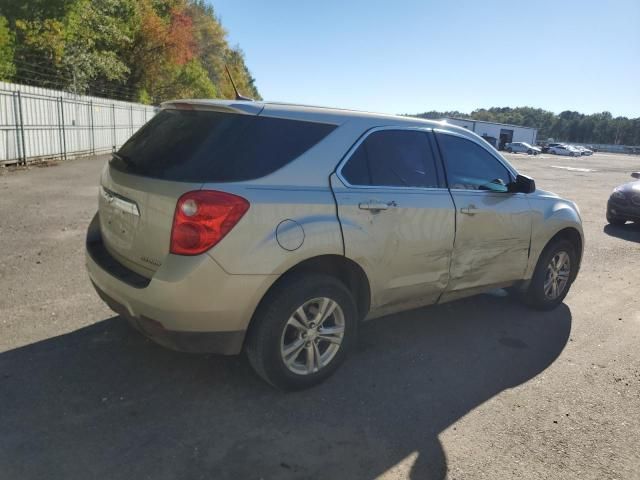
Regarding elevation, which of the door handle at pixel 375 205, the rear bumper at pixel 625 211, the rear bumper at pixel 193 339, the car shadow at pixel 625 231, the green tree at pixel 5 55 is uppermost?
the green tree at pixel 5 55

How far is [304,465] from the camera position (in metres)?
2.64

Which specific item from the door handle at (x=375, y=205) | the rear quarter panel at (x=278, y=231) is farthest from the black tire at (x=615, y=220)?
the rear quarter panel at (x=278, y=231)

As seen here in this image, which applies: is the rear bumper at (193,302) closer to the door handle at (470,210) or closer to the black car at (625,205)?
the door handle at (470,210)

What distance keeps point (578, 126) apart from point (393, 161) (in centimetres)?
15122

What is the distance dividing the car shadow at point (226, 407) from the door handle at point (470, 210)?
1120 mm

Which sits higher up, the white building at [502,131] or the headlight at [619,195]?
the white building at [502,131]

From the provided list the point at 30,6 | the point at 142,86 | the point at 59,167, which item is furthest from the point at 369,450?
the point at 142,86

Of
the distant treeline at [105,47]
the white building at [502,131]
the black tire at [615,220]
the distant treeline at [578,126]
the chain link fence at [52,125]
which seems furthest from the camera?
the distant treeline at [578,126]

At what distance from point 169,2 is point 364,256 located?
4771cm

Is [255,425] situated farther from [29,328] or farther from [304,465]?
[29,328]

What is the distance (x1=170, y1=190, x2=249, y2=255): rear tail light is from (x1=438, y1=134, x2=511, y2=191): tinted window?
6.40 ft

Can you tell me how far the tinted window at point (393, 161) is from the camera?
3.40 metres

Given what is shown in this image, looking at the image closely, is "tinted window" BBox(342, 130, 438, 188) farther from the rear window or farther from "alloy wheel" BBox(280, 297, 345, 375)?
"alloy wheel" BBox(280, 297, 345, 375)

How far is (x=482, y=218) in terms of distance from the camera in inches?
163
